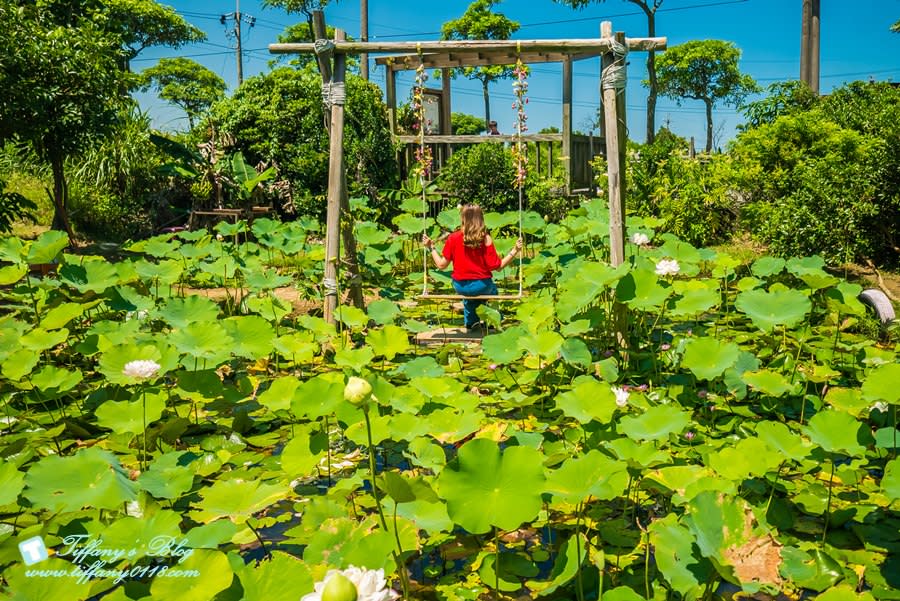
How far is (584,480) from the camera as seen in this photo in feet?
5.32

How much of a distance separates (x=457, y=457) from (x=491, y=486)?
10 centimetres

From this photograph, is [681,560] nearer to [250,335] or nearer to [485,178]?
[250,335]

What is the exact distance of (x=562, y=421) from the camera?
2826mm

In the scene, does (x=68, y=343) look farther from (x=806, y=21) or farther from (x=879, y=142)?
(x=806, y=21)

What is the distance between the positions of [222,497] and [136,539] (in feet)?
0.96

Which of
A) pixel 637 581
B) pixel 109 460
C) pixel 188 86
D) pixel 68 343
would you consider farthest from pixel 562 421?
pixel 188 86

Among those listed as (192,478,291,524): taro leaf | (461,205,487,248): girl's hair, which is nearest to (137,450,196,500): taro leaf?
(192,478,291,524): taro leaf

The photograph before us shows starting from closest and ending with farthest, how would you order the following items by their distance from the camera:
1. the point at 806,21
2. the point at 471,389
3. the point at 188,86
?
the point at 471,389, the point at 806,21, the point at 188,86

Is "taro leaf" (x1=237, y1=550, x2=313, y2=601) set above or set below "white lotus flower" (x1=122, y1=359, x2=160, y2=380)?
below

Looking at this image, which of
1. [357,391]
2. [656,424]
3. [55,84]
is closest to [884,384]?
[656,424]

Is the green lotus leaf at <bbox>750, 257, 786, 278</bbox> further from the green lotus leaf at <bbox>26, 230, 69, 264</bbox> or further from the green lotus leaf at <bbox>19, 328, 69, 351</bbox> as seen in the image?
the green lotus leaf at <bbox>26, 230, 69, 264</bbox>

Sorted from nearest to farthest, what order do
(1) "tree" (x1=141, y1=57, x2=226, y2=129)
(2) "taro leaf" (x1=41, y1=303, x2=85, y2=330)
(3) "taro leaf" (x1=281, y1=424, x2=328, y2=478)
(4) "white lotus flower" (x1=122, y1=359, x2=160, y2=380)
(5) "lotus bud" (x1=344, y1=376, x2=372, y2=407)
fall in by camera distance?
(5) "lotus bud" (x1=344, y1=376, x2=372, y2=407) → (3) "taro leaf" (x1=281, y1=424, x2=328, y2=478) → (4) "white lotus flower" (x1=122, y1=359, x2=160, y2=380) → (2) "taro leaf" (x1=41, y1=303, x2=85, y2=330) → (1) "tree" (x1=141, y1=57, x2=226, y2=129)

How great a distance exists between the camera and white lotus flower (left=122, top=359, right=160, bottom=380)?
234 cm

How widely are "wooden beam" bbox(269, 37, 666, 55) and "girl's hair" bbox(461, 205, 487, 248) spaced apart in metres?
1.05
